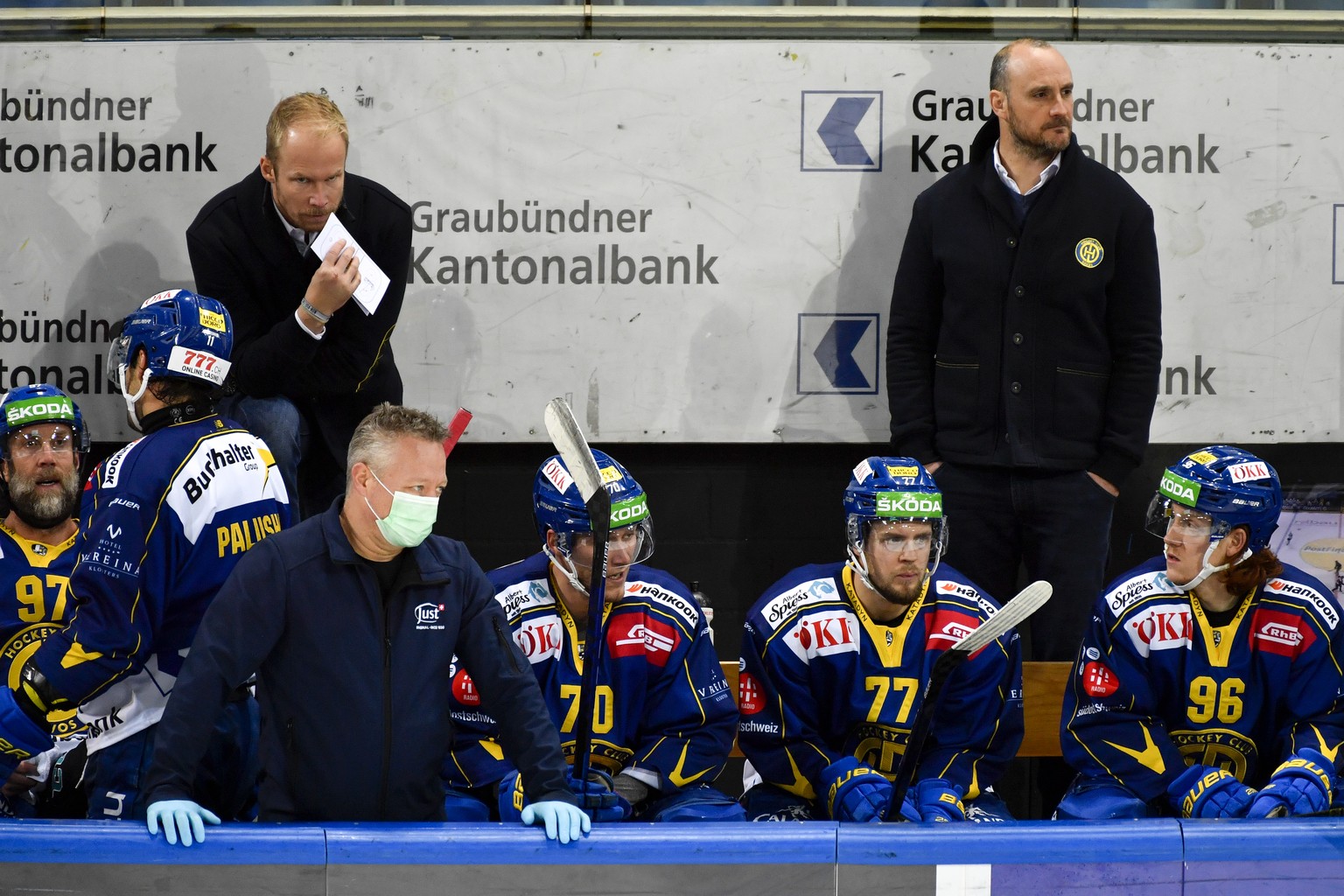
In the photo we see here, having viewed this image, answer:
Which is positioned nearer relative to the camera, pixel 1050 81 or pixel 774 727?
pixel 774 727

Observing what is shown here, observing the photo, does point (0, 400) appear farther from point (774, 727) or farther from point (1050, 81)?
point (1050, 81)

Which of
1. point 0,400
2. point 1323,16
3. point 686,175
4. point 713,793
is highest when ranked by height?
point 1323,16

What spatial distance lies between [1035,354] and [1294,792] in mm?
1450

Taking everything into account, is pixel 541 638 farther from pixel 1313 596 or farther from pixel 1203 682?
pixel 1313 596

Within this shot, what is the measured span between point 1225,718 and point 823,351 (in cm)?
183

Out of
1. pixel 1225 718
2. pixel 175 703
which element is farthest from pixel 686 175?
pixel 175 703

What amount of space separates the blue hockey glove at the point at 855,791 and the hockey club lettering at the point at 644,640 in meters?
0.46

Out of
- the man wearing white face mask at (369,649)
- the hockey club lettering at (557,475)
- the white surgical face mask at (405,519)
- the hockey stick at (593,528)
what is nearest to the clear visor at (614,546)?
the hockey club lettering at (557,475)

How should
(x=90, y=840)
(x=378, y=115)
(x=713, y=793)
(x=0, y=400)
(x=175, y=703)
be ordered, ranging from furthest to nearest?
(x=378, y=115), (x=0, y=400), (x=713, y=793), (x=175, y=703), (x=90, y=840)

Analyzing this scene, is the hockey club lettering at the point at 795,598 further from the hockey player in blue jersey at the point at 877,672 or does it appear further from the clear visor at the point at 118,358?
the clear visor at the point at 118,358

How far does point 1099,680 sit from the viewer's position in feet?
12.3

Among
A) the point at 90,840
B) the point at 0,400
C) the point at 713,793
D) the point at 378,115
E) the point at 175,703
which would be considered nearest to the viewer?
the point at 90,840

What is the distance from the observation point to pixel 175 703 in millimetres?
2807

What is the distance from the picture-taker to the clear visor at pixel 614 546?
11.9 feet
